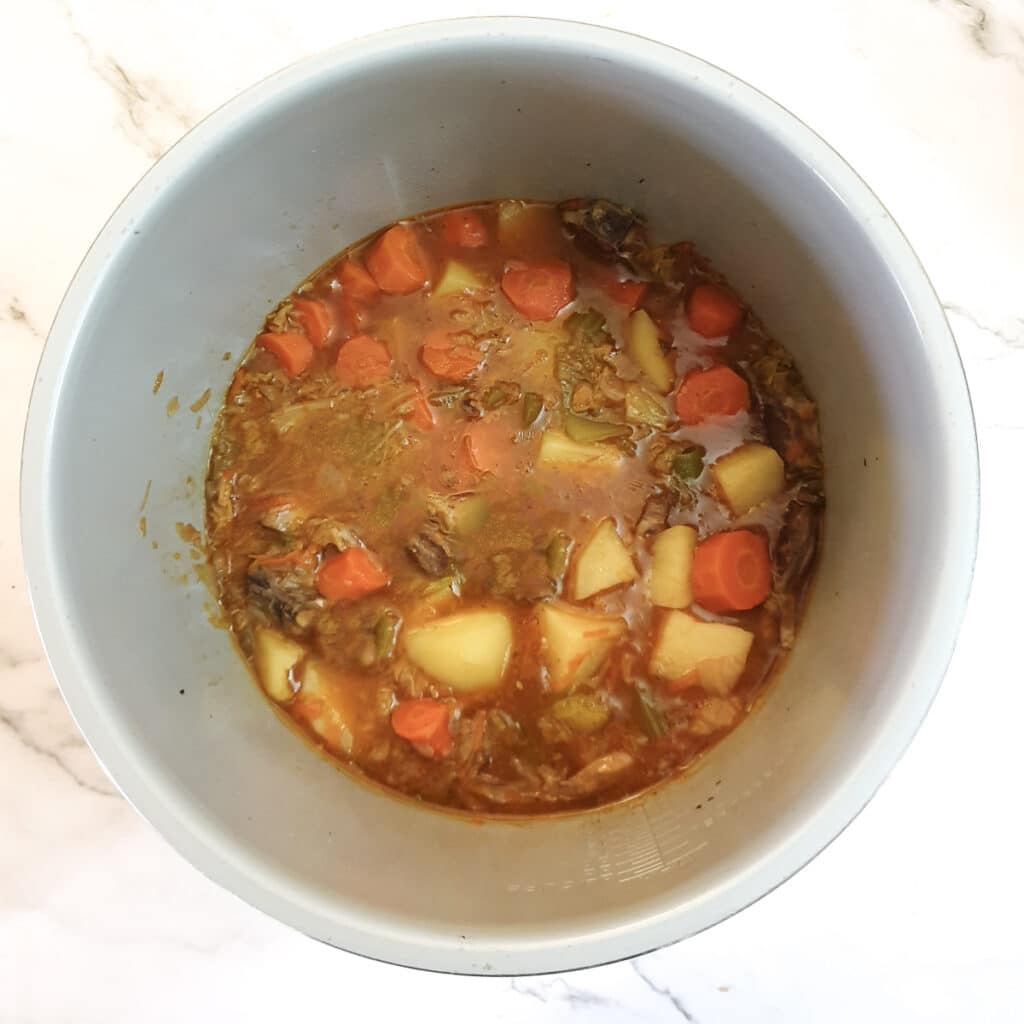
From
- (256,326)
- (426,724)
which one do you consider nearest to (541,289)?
(256,326)

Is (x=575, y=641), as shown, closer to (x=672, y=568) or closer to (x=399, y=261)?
(x=672, y=568)

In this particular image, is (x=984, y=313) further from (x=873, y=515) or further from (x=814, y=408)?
(x=873, y=515)

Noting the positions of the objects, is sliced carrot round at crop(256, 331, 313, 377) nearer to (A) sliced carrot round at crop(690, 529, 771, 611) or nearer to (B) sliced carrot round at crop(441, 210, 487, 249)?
(B) sliced carrot round at crop(441, 210, 487, 249)

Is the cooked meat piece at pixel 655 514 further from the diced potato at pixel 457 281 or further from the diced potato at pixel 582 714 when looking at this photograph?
the diced potato at pixel 457 281

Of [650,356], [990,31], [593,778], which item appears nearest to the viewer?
[593,778]

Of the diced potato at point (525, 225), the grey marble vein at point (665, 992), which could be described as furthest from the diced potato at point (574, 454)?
the grey marble vein at point (665, 992)

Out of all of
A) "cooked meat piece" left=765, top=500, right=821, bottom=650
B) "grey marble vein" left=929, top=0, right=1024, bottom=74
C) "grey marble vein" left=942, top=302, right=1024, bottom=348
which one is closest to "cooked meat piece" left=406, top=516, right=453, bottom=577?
"cooked meat piece" left=765, top=500, right=821, bottom=650
